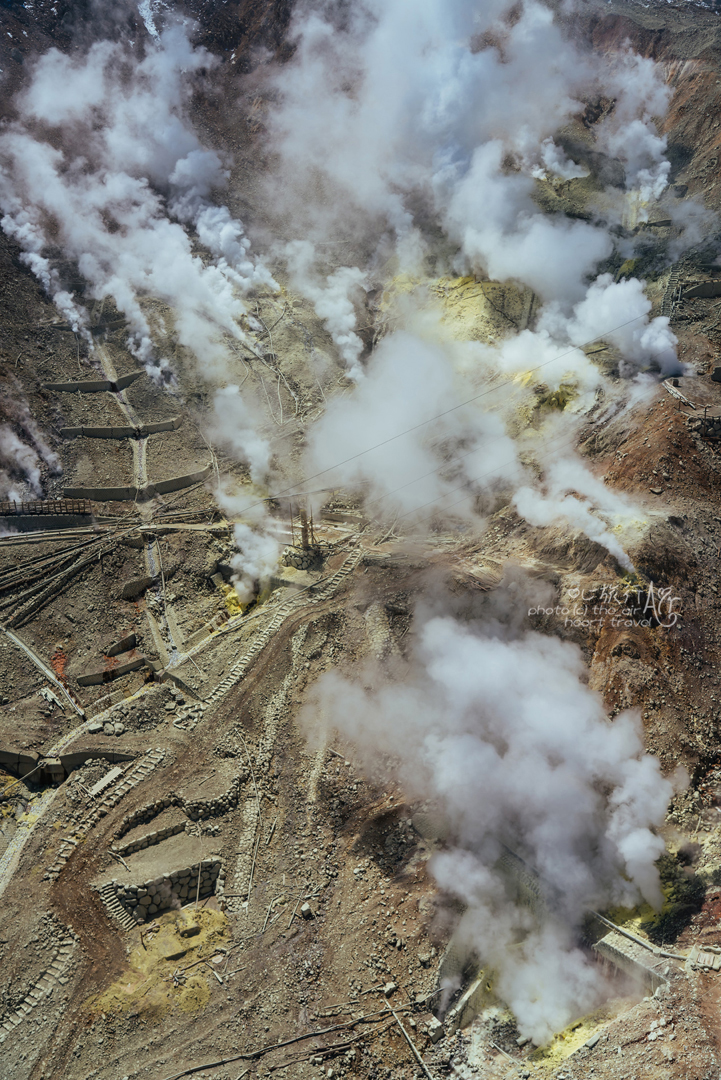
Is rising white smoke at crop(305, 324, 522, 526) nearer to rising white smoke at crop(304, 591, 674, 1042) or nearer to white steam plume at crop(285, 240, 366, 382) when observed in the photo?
white steam plume at crop(285, 240, 366, 382)

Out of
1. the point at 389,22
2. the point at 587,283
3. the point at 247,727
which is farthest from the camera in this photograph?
the point at 389,22

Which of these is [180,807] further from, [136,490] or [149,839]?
[136,490]

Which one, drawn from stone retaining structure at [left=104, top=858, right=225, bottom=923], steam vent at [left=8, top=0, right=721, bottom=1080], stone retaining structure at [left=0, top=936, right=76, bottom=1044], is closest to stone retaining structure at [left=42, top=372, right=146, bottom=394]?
steam vent at [left=8, top=0, right=721, bottom=1080]

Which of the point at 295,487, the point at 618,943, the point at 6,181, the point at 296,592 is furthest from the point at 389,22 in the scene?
the point at 618,943

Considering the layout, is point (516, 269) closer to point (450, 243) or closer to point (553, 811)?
point (450, 243)

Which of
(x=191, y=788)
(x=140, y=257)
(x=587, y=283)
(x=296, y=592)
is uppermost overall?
(x=140, y=257)

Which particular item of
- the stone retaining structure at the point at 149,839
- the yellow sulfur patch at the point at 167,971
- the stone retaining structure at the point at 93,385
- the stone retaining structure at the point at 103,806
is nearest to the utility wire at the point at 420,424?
the stone retaining structure at the point at 93,385
